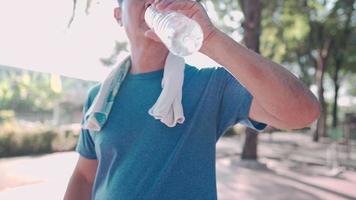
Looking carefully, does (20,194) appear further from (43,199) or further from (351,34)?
(351,34)

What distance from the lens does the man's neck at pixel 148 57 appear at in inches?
54.6

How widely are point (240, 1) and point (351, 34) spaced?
43.3ft

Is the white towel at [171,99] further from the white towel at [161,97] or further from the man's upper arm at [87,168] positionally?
the man's upper arm at [87,168]

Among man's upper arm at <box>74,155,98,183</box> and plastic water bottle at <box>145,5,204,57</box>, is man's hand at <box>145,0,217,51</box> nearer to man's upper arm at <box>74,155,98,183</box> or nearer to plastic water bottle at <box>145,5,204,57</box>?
plastic water bottle at <box>145,5,204,57</box>

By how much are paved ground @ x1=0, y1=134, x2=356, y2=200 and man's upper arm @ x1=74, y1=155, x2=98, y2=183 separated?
5.84m

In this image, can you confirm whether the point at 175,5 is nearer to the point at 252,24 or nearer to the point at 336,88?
the point at 252,24

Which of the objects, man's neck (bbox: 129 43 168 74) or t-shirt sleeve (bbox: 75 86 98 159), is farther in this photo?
t-shirt sleeve (bbox: 75 86 98 159)

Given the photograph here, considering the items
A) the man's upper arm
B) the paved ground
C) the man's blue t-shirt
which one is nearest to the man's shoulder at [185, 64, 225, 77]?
the man's blue t-shirt

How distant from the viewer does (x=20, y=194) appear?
24.5ft

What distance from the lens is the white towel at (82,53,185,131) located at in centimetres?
124

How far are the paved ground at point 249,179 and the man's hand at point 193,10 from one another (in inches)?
257

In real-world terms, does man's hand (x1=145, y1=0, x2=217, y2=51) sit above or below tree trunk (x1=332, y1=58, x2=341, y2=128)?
above

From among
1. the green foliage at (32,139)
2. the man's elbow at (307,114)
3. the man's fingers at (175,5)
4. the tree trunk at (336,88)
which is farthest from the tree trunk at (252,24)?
the tree trunk at (336,88)

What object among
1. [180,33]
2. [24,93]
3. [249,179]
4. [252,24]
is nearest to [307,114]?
[180,33]
